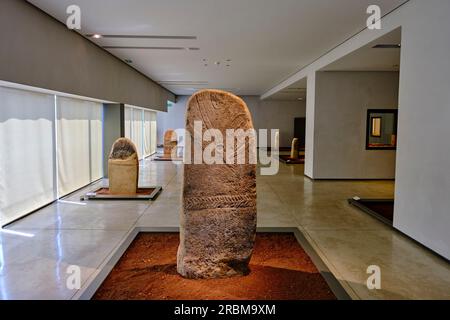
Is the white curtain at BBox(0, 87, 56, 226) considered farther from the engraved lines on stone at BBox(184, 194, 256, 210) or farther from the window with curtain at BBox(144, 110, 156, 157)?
the window with curtain at BBox(144, 110, 156, 157)

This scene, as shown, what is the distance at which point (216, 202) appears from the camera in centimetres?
364

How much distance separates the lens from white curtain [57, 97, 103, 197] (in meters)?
7.55

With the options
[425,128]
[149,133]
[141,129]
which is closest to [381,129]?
[425,128]

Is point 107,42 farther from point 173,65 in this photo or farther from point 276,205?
point 276,205

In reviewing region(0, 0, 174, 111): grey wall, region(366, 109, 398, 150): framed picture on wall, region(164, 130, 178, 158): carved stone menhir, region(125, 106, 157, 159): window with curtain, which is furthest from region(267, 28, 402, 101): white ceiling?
region(164, 130, 178, 158): carved stone menhir

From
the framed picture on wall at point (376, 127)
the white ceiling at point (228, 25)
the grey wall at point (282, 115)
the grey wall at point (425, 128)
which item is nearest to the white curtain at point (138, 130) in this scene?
the white ceiling at point (228, 25)

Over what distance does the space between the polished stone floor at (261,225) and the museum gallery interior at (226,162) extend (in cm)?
3

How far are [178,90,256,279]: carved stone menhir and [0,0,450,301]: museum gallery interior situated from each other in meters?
0.01

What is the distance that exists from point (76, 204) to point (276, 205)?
3.77 meters

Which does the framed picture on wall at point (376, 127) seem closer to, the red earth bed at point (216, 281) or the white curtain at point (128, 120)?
the red earth bed at point (216, 281)

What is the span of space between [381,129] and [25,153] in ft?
27.9

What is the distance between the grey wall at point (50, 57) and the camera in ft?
15.4
